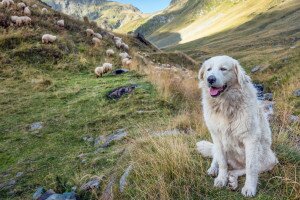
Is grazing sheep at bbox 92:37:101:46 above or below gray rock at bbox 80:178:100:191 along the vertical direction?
above

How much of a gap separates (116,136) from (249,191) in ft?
17.2

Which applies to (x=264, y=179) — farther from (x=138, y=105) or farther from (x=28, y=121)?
(x=28, y=121)

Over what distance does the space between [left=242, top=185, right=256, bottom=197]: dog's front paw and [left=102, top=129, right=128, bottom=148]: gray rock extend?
477 cm

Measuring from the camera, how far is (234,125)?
19.6ft

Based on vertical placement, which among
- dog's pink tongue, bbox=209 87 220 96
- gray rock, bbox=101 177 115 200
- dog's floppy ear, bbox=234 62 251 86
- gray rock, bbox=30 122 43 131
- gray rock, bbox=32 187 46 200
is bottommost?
gray rock, bbox=32 187 46 200

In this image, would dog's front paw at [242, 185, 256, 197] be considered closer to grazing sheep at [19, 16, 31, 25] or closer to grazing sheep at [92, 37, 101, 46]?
grazing sheep at [92, 37, 101, 46]

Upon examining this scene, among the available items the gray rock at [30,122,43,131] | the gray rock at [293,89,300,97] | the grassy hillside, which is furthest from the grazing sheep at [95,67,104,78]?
the gray rock at [293,89,300,97]

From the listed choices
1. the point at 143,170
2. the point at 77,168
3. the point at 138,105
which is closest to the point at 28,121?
the point at 138,105

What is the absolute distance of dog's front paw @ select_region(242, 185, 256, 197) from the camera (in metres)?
5.73

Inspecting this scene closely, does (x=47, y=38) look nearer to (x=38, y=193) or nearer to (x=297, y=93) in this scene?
(x=297, y=93)

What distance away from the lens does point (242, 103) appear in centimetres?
609


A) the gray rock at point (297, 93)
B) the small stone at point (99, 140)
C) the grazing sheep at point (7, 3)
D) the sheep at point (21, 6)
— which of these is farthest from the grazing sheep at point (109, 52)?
the small stone at point (99, 140)

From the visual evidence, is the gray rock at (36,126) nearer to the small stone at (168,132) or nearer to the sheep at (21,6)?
the small stone at (168,132)

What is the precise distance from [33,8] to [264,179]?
23654 millimetres
